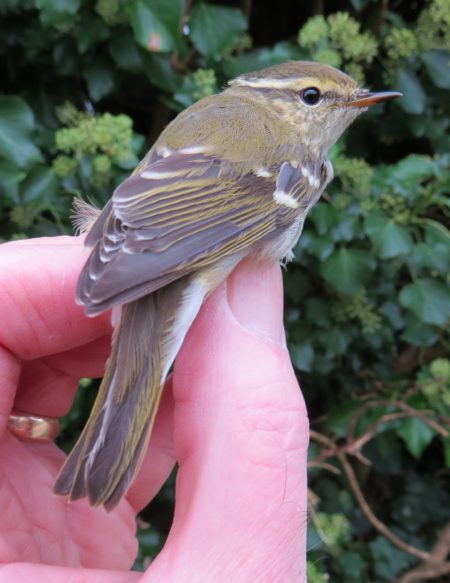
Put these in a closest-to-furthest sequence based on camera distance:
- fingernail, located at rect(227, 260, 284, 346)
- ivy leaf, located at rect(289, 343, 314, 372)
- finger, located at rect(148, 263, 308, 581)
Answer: finger, located at rect(148, 263, 308, 581) < fingernail, located at rect(227, 260, 284, 346) < ivy leaf, located at rect(289, 343, 314, 372)

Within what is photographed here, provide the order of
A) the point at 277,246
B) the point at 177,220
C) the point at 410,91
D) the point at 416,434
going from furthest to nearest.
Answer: the point at 410,91 → the point at 416,434 → the point at 277,246 → the point at 177,220

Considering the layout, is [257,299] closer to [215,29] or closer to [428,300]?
[428,300]

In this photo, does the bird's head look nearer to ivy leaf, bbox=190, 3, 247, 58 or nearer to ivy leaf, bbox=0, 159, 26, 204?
ivy leaf, bbox=190, 3, 247, 58

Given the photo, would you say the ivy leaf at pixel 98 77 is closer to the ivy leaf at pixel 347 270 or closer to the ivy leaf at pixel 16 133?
the ivy leaf at pixel 16 133

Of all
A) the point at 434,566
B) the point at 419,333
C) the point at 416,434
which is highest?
the point at 419,333

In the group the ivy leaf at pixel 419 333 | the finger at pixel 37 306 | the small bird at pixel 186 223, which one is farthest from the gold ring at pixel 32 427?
the ivy leaf at pixel 419 333

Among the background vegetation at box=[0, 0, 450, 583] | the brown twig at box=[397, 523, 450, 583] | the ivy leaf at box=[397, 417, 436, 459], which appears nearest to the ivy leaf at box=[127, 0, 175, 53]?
the background vegetation at box=[0, 0, 450, 583]

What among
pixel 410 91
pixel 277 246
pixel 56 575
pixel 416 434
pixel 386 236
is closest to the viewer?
pixel 56 575

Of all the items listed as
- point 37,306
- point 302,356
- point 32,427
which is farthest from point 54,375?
point 302,356
